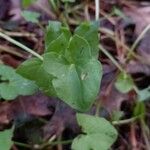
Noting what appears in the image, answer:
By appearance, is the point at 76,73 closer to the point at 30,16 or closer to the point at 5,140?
the point at 5,140

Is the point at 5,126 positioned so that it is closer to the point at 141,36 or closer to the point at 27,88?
the point at 27,88

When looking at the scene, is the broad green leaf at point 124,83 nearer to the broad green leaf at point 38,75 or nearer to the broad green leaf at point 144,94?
the broad green leaf at point 144,94

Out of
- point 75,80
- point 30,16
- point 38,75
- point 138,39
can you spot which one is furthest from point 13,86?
point 138,39

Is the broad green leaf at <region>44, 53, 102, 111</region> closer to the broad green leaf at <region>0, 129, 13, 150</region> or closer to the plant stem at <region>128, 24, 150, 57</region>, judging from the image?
the broad green leaf at <region>0, 129, 13, 150</region>

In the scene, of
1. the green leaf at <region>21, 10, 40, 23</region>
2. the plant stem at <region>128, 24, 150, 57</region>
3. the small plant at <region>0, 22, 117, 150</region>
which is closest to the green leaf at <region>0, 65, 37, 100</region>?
the small plant at <region>0, 22, 117, 150</region>

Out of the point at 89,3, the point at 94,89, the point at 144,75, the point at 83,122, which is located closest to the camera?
the point at 94,89

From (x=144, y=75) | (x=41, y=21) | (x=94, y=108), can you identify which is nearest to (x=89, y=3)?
(x=41, y=21)

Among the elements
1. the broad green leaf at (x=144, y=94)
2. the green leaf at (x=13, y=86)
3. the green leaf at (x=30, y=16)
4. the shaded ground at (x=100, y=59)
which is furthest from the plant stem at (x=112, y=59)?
the green leaf at (x=13, y=86)
